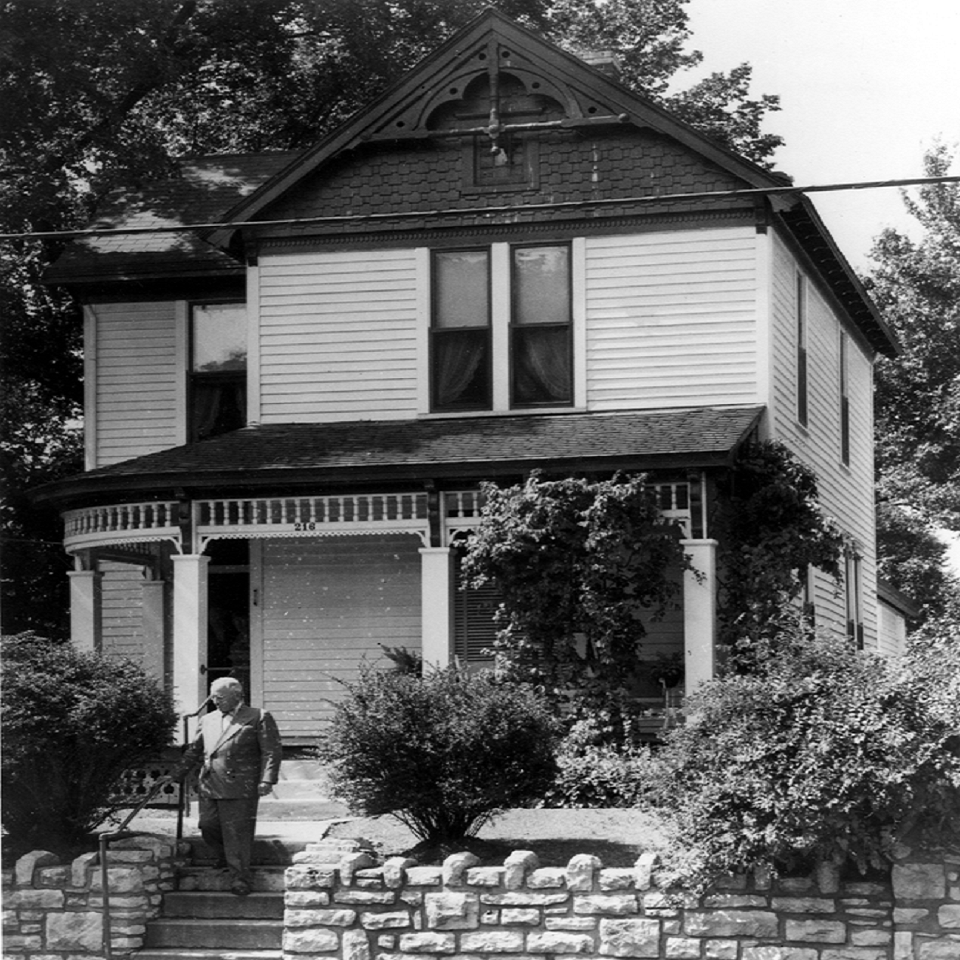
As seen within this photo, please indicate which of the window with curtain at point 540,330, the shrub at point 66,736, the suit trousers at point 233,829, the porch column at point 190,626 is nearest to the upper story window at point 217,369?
the porch column at point 190,626

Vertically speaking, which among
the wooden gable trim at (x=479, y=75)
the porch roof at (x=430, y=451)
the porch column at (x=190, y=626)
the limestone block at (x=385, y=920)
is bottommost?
the limestone block at (x=385, y=920)

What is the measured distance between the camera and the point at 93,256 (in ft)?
73.4

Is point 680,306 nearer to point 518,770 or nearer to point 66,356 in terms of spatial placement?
point 518,770

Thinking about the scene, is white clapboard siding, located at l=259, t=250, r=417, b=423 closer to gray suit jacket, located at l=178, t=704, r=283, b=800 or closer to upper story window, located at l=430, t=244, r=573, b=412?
upper story window, located at l=430, t=244, r=573, b=412

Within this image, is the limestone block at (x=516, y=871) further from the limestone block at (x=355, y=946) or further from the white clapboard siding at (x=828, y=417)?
the white clapboard siding at (x=828, y=417)

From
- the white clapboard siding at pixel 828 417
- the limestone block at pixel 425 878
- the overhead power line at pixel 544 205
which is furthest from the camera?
the white clapboard siding at pixel 828 417

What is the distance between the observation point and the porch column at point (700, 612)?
17531mm

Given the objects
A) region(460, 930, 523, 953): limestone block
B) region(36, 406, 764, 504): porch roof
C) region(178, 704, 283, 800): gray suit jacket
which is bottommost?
region(460, 930, 523, 953): limestone block

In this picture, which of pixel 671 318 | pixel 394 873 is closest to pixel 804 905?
pixel 394 873

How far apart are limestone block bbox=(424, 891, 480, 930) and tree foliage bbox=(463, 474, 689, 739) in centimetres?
567

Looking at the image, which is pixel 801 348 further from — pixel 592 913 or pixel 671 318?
pixel 592 913

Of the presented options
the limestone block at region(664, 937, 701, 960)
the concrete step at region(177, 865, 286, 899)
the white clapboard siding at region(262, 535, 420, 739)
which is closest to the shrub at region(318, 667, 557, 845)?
the concrete step at region(177, 865, 286, 899)

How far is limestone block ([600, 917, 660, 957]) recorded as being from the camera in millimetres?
11148

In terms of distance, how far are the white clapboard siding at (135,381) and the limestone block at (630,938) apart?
Result: 12031 mm
